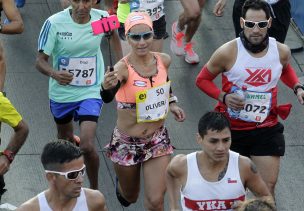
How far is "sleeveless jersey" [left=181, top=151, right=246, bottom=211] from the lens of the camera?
7.17 meters

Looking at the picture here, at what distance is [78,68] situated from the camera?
9.24m

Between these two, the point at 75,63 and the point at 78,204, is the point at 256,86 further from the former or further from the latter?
the point at 78,204

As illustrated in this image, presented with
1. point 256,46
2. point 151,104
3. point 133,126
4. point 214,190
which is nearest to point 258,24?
point 256,46

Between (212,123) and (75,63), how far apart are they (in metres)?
2.34

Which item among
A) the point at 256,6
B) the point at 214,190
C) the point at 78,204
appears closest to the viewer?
the point at 78,204

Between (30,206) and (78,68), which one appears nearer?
(30,206)

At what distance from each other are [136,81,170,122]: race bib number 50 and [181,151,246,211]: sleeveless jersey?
3.94ft

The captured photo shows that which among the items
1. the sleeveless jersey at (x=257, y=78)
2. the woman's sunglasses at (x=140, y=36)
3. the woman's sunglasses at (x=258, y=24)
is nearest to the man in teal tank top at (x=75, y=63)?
the woman's sunglasses at (x=140, y=36)

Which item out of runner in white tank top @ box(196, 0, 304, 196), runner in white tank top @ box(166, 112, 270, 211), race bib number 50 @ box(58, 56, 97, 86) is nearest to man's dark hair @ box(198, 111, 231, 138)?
runner in white tank top @ box(166, 112, 270, 211)

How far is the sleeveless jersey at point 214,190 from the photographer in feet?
23.5

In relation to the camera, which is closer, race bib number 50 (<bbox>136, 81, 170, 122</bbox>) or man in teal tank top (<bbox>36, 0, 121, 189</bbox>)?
race bib number 50 (<bbox>136, 81, 170, 122</bbox>)

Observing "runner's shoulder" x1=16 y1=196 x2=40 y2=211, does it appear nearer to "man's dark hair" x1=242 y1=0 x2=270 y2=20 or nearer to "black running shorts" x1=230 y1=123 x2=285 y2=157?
"black running shorts" x1=230 y1=123 x2=285 y2=157

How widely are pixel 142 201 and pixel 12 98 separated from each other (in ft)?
7.92

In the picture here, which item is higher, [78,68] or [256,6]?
[256,6]
